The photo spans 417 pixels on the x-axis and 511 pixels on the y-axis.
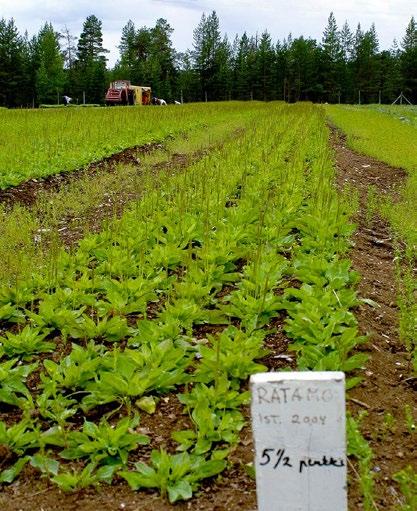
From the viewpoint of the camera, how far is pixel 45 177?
415 inches

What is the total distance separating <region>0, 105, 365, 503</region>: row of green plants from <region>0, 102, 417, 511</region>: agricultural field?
1 cm

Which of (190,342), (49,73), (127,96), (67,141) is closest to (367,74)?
(49,73)

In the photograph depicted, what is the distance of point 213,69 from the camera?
268 ft

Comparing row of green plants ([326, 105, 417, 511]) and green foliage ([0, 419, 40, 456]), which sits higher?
row of green plants ([326, 105, 417, 511])

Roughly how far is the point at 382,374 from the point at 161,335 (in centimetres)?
130

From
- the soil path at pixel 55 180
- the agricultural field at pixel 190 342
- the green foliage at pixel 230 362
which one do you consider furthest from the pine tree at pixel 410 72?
the green foliage at pixel 230 362

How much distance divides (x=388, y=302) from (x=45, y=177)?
717 centimetres

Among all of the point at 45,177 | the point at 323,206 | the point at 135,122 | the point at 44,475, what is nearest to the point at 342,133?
the point at 135,122

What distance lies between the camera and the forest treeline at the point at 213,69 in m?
69.8

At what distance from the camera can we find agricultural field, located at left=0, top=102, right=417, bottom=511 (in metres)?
2.74

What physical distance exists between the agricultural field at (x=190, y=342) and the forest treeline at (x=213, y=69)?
215 ft

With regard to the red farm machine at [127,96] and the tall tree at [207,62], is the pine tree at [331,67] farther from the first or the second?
the red farm machine at [127,96]

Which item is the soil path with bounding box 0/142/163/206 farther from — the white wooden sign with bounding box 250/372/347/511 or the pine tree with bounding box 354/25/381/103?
the pine tree with bounding box 354/25/381/103

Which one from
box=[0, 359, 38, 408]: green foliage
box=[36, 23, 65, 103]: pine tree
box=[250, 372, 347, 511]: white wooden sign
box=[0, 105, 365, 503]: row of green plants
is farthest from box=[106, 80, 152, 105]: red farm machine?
box=[250, 372, 347, 511]: white wooden sign
